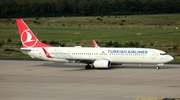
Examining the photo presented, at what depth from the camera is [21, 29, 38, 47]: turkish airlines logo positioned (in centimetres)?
7425

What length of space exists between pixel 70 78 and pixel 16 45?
44.2 m

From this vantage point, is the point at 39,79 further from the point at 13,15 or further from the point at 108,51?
the point at 13,15

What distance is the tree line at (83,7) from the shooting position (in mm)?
177375

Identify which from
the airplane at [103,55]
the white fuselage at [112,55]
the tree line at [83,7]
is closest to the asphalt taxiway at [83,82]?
the airplane at [103,55]

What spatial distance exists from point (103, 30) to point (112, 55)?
6614cm

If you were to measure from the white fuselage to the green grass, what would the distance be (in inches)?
541

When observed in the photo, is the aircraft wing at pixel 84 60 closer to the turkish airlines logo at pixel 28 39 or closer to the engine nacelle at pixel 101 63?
the engine nacelle at pixel 101 63

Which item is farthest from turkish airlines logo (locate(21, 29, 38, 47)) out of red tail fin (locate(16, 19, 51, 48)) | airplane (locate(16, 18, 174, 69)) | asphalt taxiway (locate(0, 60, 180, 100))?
asphalt taxiway (locate(0, 60, 180, 100))

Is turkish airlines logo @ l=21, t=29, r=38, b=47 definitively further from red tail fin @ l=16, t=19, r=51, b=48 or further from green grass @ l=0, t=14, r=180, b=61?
green grass @ l=0, t=14, r=180, b=61

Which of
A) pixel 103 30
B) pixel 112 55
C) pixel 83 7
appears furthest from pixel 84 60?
pixel 83 7

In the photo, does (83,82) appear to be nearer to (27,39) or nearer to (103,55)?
(103,55)

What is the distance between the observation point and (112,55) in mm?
70375

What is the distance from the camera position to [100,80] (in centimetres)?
5778

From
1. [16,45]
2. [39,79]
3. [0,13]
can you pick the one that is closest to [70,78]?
[39,79]
